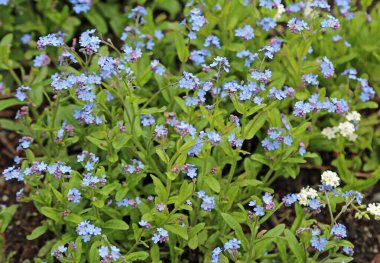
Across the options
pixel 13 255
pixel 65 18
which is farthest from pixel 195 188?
pixel 65 18

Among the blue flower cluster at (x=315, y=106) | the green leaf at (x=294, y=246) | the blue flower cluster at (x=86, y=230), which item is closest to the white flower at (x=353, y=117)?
the blue flower cluster at (x=315, y=106)

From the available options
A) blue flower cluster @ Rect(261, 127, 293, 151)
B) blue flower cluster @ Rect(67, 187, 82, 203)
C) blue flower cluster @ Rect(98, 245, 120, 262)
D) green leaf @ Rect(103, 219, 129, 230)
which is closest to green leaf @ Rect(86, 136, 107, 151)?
blue flower cluster @ Rect(67, 187, 82, 203)

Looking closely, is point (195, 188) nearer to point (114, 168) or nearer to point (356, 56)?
point (114, 168)

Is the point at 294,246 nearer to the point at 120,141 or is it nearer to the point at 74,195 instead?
the point at 120,141

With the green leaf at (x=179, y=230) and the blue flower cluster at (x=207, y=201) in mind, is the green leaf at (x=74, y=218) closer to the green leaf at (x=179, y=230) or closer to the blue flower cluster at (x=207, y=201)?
the green leaf at (x=179, y=230)

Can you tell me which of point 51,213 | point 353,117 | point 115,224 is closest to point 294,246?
point 115,224

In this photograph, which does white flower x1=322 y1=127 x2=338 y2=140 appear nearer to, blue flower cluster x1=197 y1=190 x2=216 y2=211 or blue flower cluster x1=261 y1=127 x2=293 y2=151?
blue flower cluster x1=261 y1=127 x2=293 y2=151
